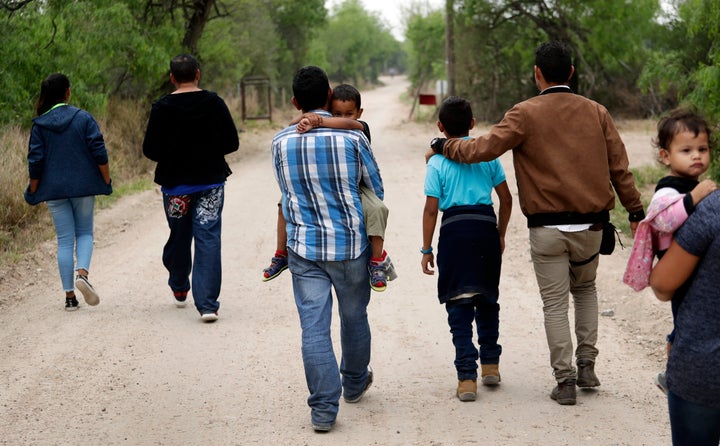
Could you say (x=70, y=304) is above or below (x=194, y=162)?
below

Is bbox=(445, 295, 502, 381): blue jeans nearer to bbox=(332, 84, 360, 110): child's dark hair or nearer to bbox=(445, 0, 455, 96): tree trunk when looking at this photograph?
bbox=(332, 84, 360, 110): child's dark hair

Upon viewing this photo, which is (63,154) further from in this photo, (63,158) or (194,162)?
(194,162)

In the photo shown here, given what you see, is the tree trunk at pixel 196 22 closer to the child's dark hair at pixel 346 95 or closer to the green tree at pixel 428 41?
the child's dark hair at pixel 346 95

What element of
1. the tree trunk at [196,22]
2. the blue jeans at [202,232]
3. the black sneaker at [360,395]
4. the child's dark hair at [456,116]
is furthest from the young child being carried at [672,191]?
the tree trunk at [196,22]

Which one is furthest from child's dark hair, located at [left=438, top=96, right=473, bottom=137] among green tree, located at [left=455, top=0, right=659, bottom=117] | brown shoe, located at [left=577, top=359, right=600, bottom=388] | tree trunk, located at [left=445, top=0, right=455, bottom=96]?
tree trunk, located at [left=445, top=0, right=455, bottom=96]

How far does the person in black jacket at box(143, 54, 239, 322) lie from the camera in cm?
732

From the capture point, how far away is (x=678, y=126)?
3613mm

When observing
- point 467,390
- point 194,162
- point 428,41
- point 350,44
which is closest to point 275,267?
point 467,390

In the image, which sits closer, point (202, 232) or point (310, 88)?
point (310, 88)

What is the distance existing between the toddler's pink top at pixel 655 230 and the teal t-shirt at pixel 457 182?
1.91 m

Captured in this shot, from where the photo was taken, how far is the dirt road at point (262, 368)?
520cm

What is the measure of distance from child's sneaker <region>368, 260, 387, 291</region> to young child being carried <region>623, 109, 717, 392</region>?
→ 6.07ft

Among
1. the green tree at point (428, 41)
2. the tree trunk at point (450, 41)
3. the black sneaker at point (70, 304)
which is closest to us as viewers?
the black sneaker at point (70, 304)

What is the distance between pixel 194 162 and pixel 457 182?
270cm
